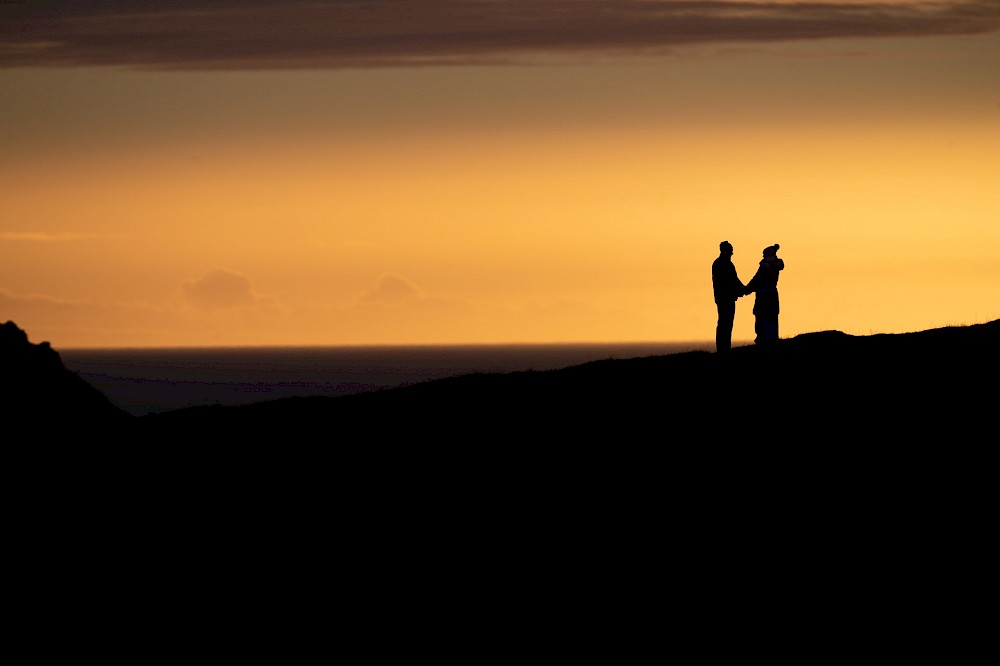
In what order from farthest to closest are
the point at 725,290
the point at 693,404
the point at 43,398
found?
1. the point at 725,290
2. the point at 43,398
3. the point at 693,404

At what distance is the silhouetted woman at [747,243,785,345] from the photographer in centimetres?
3366

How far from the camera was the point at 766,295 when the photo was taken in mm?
34031

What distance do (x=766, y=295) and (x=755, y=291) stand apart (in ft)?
0.86

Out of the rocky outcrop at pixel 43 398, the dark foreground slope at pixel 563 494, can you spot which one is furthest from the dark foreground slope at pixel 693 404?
the rocky outcrop at pixel 43 398

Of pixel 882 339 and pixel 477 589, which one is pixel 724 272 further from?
pixel 477 589

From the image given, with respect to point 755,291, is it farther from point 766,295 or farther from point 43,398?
point 43,398

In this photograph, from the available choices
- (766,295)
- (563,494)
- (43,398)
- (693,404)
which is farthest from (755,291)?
(43,398)

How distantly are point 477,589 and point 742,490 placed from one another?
519 centimetres

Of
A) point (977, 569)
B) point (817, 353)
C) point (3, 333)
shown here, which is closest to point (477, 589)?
point (977, 569)

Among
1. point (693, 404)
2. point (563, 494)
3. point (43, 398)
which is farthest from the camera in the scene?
point (43, 398)

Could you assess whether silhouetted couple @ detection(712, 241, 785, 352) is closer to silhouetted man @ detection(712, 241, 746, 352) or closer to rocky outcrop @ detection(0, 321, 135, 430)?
silhouetted man @ detection(712, 241, 746, 352)

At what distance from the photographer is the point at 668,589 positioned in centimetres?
2416

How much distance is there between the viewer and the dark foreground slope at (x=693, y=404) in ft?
93.8

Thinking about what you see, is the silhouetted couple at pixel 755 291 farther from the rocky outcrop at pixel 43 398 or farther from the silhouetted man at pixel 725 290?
the rocky outcrop at pixel 43 398
